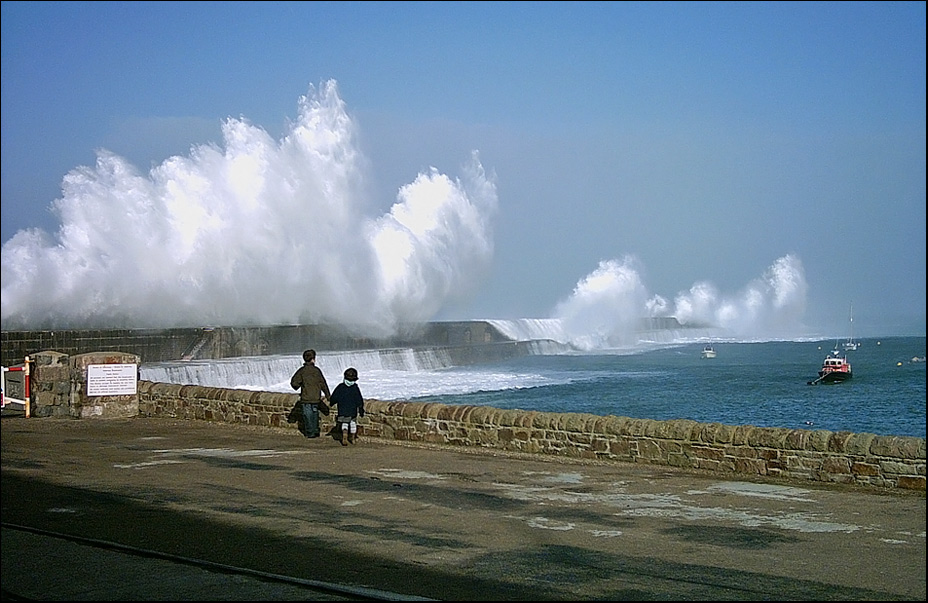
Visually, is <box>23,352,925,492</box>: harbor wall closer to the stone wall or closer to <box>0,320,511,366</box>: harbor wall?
the stone wall

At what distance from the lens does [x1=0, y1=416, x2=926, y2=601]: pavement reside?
5906 millimetres

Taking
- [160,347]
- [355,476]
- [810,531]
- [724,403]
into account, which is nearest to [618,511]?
[810,531]

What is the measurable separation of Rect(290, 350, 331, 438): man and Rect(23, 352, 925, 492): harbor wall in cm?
40

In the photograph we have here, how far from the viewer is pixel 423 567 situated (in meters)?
6.44

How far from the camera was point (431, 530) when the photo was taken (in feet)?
25.1

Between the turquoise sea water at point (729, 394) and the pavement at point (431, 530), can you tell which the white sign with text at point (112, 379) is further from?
the turquoise sea water at point (729, 394)

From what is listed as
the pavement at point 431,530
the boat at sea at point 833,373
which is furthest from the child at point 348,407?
the boat at sea at point 833,373

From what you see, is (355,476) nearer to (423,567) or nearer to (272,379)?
(423,567)

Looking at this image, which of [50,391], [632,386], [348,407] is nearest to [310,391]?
[348,407]

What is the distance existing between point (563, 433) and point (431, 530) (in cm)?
431

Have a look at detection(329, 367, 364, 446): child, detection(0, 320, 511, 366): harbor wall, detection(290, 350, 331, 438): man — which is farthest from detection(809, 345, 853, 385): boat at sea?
detection(329, 367, 364, 446): child

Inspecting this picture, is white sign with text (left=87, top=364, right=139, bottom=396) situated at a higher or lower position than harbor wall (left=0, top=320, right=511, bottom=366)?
lower

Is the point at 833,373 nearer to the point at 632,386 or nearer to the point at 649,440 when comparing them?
the point at 632,386

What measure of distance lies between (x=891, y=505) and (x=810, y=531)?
4.46ft
